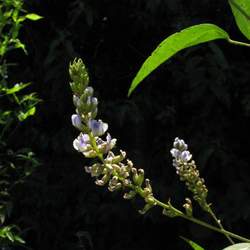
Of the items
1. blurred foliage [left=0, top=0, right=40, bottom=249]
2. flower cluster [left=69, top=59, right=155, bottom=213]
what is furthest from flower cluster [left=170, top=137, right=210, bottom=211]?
blurred foliage [left=0, top=0, right=40, bottom=249]

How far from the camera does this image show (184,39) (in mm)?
885

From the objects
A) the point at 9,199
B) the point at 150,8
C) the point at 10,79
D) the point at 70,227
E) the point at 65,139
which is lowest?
the point at 70,227

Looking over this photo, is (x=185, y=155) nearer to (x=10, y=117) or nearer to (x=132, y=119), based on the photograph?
(x=10, y=117)

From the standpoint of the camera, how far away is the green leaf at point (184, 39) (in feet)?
2.88

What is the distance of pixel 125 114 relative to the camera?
146 inches

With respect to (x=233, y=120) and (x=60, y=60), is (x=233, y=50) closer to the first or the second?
(x=233, y=120)

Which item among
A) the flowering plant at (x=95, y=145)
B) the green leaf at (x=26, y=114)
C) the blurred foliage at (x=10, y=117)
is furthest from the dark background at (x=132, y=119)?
the flowering plant at (x=95, y=145)

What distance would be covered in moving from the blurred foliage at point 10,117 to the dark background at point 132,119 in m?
0.14

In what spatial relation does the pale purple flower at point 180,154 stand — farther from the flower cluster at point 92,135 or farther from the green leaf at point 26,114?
the green leaf at point 26,114

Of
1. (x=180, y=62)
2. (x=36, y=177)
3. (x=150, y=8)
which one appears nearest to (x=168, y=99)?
(x=180, y=62)

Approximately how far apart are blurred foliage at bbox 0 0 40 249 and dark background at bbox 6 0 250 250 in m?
0.14

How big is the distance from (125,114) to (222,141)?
49 cm

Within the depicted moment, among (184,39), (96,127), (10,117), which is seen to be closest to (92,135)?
(96,127)

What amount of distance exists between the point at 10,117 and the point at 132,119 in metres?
0.62
